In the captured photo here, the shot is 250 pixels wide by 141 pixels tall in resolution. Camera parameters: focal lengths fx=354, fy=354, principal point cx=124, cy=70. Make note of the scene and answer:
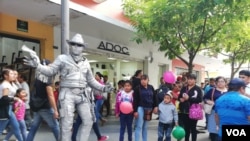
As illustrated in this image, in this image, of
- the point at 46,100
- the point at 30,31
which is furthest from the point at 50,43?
the point at 46,100

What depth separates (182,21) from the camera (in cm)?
1076

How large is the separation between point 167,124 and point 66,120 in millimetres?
2707

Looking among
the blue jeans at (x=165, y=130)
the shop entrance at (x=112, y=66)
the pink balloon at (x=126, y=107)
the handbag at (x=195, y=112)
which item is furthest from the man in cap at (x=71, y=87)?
the shop entrance at (x=112, y=66)

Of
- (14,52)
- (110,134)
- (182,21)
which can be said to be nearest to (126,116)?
(110,134)

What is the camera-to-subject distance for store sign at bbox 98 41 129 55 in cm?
1424

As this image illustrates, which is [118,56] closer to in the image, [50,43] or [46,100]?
[50,43]

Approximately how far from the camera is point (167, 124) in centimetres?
741

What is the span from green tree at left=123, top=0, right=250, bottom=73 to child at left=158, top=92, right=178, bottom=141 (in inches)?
104

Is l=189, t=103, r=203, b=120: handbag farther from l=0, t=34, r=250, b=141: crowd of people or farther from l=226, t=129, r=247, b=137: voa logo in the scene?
l=226, t=129, r=247, b=137: voa logo

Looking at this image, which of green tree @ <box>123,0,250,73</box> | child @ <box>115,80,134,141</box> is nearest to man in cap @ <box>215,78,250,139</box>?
child @ <box>115,80,134,141</box>

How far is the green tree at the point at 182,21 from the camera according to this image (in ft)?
31.0

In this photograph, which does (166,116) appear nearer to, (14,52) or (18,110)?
(18,110)

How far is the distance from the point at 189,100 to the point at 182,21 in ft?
13.0

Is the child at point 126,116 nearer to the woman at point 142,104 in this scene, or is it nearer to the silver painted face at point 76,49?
the woman at point 142,104
